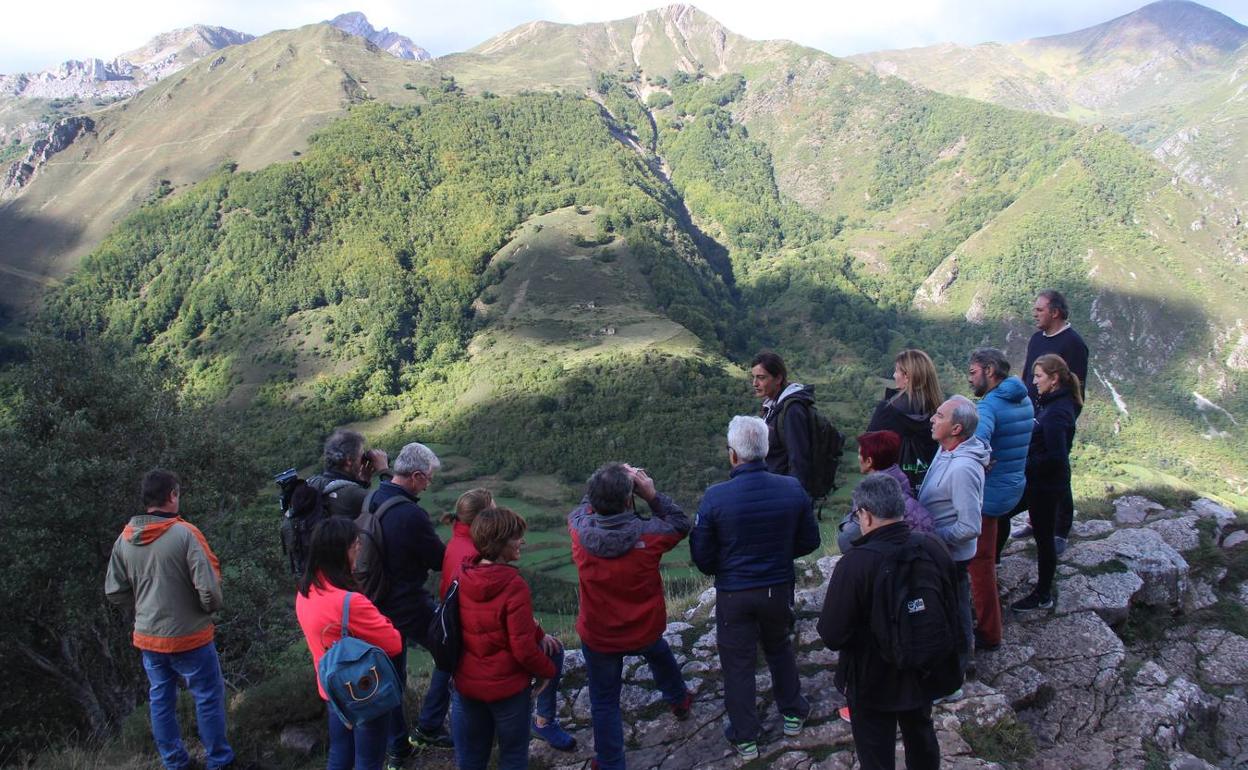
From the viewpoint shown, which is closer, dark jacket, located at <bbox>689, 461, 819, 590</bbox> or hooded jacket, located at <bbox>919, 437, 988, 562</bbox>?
dark jacket, located at <bbox>689, 461, 819, 590</bbox>

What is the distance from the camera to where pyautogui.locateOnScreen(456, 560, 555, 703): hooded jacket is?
4.00 metres

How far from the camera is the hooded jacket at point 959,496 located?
479cm

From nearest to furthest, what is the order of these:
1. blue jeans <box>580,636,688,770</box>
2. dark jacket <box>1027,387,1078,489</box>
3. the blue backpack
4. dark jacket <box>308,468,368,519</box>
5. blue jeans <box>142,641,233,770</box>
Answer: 1. the blue backpack
2. blue jeans <box>580,636,688,770</box>
3. blue jeans <box>142,641,233,770</box>
4. dark jacket <box>308,468,368,519</box>
5. dark jacket <box>1027,387,1078,489</box>

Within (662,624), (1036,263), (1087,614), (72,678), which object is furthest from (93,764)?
(1036,263)

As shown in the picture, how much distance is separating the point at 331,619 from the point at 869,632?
284 centimetres

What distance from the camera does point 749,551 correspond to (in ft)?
15.1

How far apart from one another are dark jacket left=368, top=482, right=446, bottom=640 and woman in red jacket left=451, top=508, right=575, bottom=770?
926 mm

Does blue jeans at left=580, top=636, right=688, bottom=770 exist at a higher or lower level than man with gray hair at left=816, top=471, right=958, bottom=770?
lower

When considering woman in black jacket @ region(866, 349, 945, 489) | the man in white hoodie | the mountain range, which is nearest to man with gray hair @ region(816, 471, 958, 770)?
the man in white hoodie

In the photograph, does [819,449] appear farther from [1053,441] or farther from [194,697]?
[194,697]

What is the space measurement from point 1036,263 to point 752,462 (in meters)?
138

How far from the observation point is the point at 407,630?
5188mm

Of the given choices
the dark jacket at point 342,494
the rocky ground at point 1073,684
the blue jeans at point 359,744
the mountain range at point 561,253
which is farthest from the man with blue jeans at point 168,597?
the mountain range at point 561,253

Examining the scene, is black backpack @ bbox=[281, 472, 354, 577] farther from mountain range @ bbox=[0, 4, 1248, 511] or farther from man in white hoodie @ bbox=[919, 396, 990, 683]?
mountain range @ bbox=[0, 4, 1248, 511]
